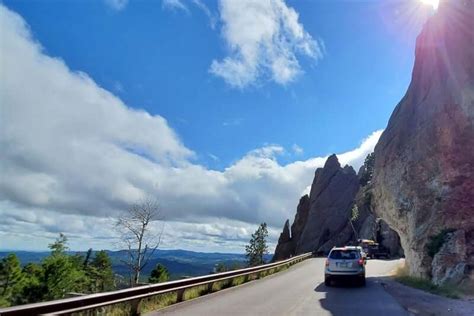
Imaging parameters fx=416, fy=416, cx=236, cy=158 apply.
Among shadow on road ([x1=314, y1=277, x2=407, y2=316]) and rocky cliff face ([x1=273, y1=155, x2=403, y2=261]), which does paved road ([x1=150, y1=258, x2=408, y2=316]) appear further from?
rocky cliff face ([x1=273, y1=155, x2=403, y2=261])

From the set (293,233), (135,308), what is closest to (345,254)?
(135,308)

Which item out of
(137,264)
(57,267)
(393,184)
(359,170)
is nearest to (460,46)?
(393,184)

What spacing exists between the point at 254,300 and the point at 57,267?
157 feet

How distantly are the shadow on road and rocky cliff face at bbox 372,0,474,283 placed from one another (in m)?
4.28

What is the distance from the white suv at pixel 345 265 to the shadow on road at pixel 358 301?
687mm

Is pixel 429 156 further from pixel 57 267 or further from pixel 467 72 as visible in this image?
pixel 57 267

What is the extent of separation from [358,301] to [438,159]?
45.1ft

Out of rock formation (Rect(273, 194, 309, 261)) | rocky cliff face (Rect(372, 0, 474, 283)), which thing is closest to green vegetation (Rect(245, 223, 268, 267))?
rock formation (Rect(273, 194, 309, 261))

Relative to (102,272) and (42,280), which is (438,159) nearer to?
(42,280)

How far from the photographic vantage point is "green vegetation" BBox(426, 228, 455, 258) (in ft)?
70.2

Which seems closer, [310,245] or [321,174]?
[310,245]

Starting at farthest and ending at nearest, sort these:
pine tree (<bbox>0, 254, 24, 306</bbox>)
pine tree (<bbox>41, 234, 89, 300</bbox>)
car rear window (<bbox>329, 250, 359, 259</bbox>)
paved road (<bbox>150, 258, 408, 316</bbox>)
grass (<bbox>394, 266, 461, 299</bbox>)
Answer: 1. pine tree (<bbox>0, 254, 24, 306</bbox>)
2. pine tree (<bbox>41, 234, 89, 300</bbox>)
3. car rear window (<bbox>329, 250, 359, 259</bbox>)
4. grass (<bbox>394, 266, 461, 299</bbox>)
5. paved road (<bbox>150, 258, 408, 316</bbox>)

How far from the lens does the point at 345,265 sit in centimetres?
1975

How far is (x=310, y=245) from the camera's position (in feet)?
260
